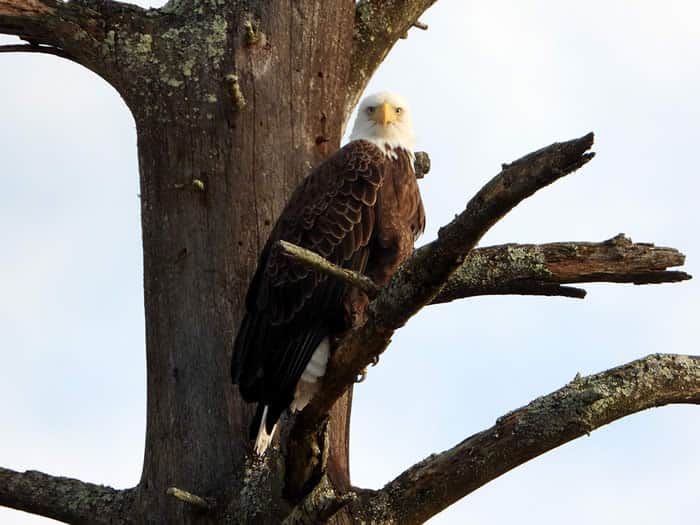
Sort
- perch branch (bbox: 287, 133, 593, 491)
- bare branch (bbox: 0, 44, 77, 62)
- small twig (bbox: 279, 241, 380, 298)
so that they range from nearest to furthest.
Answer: perch branch (bbox: 287, 133, 593, 491) → small twig (bbox: 279, 241, 380, 298) → bare branch (bbox: 0, 44, 77, 62)

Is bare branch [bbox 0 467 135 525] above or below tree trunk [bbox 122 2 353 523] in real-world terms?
below

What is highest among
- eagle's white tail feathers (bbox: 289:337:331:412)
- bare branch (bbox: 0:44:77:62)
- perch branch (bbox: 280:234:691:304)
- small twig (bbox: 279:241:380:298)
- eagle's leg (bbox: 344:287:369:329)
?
bare branch (bbox: 0:44:77:62)

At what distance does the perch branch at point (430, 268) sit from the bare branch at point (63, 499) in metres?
0.92

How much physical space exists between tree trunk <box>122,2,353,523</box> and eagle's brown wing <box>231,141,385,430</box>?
152mm

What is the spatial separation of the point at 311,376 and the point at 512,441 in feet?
3.12

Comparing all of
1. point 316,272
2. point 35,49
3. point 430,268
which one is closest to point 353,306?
point 316,272

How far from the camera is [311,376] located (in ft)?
16.5

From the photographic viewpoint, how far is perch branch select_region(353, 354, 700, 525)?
436 centimetres

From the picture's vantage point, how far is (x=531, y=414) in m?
4.41

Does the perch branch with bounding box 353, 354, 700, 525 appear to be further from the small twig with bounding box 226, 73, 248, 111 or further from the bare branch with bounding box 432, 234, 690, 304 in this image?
the small twig with bounding box 226, 73, 248, 111

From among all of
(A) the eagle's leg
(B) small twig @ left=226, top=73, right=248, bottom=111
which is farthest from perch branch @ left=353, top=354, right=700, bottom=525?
(B) small twig @ left=226, top=73, right=248, bottom=111

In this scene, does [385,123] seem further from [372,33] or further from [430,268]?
[430,268]

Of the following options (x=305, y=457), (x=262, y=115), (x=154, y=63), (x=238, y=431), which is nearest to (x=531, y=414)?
(x=305, y=457)

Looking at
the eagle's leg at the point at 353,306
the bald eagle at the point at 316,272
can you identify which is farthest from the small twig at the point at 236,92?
the eagle's leg at the point at 353,306
